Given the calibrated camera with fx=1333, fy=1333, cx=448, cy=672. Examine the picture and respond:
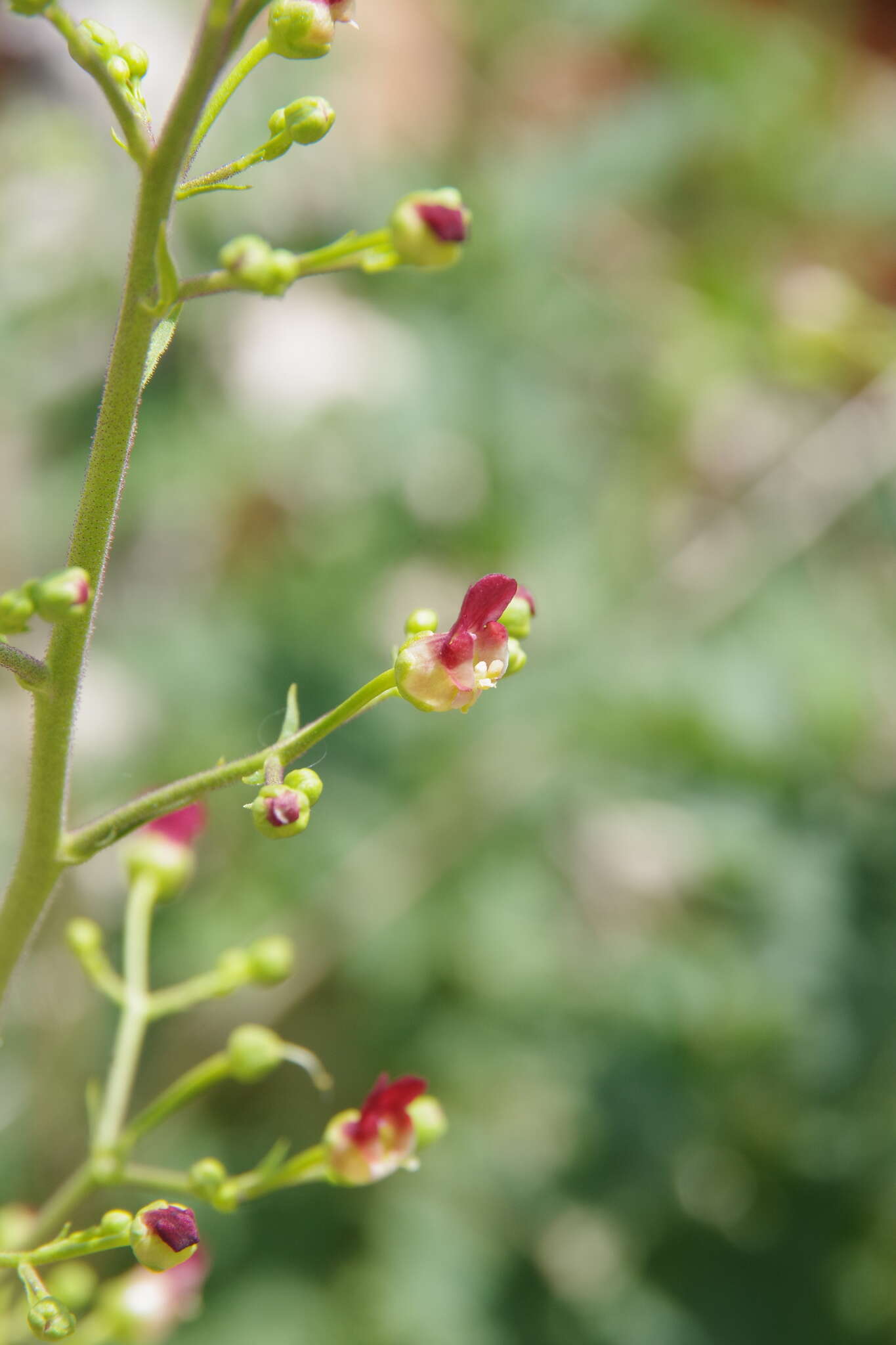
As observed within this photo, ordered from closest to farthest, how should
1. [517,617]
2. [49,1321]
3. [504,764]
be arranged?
[49,1321] < [517,617] < [504,764]

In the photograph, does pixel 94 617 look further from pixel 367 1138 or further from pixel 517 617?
pixel 367 1138

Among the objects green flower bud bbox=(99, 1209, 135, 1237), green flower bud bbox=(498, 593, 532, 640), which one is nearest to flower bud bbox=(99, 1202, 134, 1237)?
green flower bud bbox=(99, 1209, 135, 1237)

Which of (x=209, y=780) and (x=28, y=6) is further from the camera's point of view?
(x=209, y=780)

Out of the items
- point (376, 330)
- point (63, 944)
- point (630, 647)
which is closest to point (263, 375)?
point (376, 330)

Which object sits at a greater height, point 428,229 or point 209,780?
point 428,229

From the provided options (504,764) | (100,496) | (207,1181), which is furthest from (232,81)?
(504,764)

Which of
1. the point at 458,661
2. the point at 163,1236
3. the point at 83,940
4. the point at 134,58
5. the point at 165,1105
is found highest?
the point at 134,58

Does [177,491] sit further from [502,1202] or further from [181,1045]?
[502,1202]
